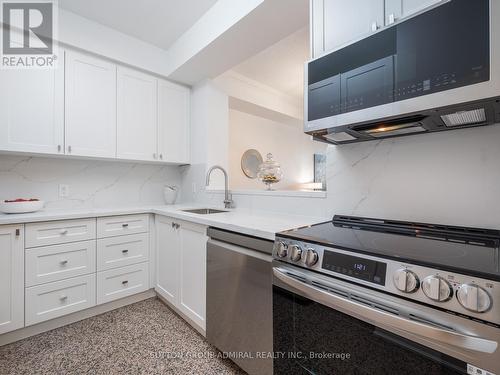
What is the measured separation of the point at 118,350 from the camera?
161 centimetres

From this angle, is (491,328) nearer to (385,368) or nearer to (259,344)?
(385,368)

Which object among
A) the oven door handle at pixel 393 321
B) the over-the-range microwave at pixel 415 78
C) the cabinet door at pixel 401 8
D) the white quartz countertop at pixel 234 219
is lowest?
the oven door handle at pixel 393 321

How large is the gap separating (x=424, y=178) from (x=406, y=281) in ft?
2.26

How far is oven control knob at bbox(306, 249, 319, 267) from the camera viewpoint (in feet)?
2.94

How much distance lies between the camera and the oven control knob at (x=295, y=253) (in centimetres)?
95

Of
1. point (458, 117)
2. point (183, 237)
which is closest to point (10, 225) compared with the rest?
point (183, 237)

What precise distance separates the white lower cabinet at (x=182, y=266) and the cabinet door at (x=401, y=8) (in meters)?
1.48

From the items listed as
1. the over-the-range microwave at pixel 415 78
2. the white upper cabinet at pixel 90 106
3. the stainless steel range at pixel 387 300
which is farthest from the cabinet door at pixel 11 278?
the over-the-range microwave at pixel 415 78

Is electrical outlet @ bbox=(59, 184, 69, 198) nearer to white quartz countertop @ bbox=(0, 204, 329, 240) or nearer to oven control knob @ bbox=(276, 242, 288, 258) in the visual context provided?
white quartz countertop @ bbox=(0, 204, 329, 240)

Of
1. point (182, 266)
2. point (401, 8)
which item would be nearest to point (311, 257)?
point (401, 8)

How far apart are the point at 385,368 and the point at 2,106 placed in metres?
2.81

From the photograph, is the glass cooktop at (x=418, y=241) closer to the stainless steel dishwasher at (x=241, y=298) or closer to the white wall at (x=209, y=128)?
the stainless steel dishwasher at (x=241, y=298)

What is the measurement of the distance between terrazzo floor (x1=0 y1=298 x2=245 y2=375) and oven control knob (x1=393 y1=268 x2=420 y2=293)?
1.23m

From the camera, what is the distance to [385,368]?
2.39ft
